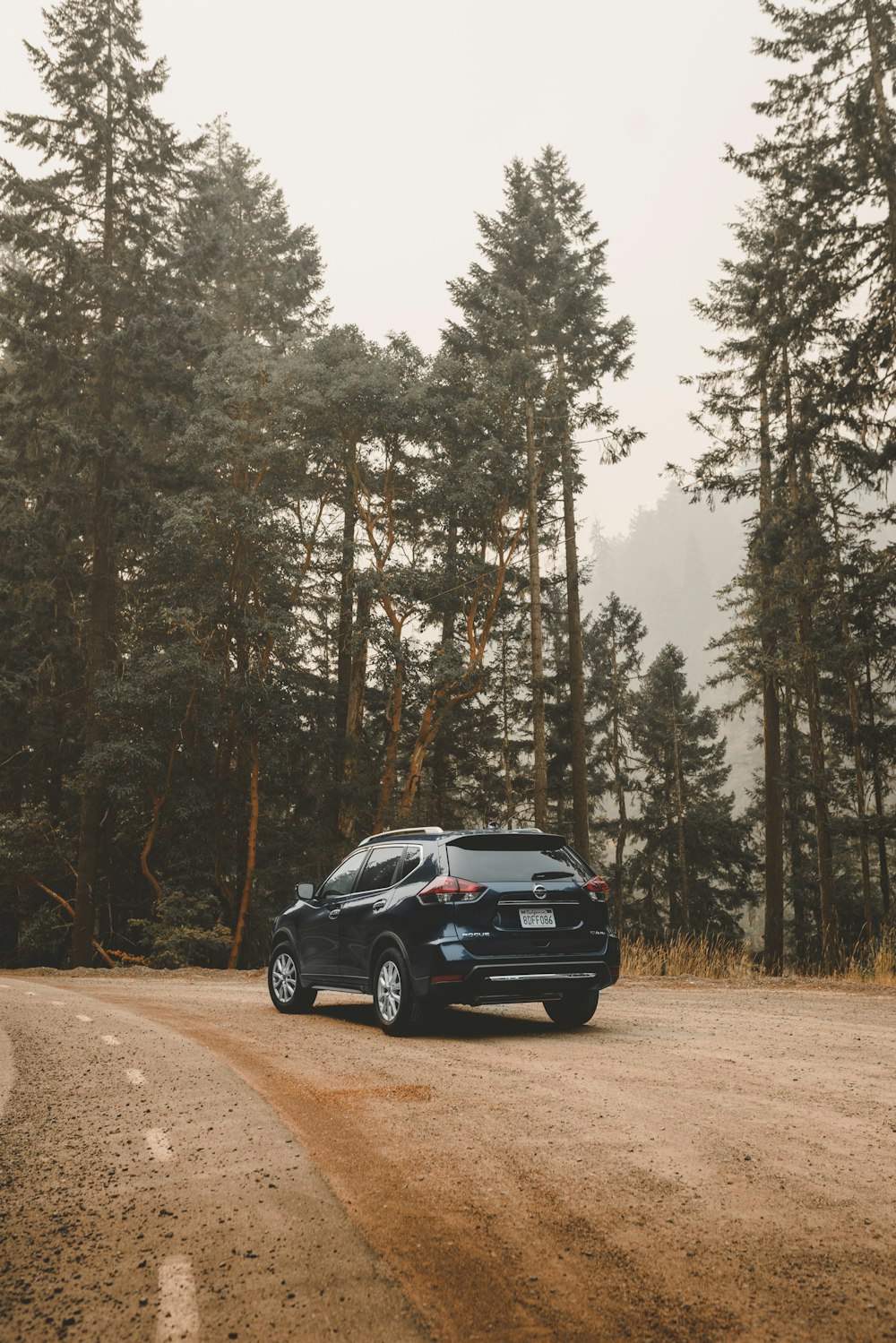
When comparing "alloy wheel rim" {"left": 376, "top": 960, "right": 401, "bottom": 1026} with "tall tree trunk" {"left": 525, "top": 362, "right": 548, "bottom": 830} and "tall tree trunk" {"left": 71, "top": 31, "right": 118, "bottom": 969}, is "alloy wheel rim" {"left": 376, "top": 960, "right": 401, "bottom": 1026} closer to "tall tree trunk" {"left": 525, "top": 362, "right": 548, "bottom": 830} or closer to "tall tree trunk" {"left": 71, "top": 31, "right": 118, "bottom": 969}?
"tall tree trunk" {"left": 71, "top": 31, "right": 118, "bottom": 969}

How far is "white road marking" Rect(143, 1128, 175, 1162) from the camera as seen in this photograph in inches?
182

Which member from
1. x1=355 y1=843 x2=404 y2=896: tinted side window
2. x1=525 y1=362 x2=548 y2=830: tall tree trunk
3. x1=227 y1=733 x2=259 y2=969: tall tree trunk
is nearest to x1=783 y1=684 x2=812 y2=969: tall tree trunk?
x1=525 y1=362 x2=548 y2=830: tall tree trunk

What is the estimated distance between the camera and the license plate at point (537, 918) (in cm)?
835

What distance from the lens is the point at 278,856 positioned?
28.4 metres

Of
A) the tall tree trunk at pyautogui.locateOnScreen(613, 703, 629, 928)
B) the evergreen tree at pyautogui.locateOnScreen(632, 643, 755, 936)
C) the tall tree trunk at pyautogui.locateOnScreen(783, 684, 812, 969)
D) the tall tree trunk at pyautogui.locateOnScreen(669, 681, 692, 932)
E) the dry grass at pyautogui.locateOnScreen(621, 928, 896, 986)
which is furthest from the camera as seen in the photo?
the evergreen tree at pyautogui.locateOnScreen(632, 643, 755, 936)

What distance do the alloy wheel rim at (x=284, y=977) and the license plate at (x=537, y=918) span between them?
3.24 meters

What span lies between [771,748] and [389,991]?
692 inches

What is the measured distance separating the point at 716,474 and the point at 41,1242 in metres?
23.8

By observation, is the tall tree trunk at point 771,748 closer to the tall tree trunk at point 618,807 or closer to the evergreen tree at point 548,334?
the evergreen tree at point 548,334

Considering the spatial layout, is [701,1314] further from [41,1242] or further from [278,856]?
[278,856]

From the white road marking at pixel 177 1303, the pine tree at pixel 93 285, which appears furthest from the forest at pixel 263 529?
the white road marking at pixel 177 1303

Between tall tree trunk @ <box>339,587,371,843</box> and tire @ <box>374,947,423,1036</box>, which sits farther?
tall tree trunk @ <box>339,587,371,843</box>

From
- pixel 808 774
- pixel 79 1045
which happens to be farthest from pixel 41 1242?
pixel 808 774

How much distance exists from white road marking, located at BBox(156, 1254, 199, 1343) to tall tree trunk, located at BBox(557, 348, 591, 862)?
23643 mm
